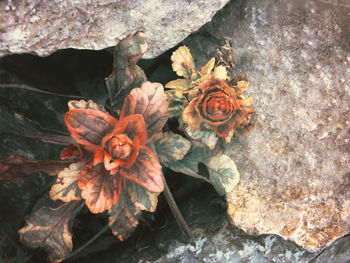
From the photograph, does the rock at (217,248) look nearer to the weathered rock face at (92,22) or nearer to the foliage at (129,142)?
the foliage at (129,142)

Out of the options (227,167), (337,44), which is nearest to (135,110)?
(227,167)

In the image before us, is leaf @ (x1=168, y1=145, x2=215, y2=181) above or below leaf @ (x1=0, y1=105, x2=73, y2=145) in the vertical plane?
below

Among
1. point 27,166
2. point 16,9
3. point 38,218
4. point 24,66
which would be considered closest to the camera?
point 16,9

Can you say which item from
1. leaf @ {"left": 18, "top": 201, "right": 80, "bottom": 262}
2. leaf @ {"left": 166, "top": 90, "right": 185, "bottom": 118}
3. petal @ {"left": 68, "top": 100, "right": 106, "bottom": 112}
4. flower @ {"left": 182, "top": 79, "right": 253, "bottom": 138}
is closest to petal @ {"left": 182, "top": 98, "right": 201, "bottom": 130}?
flower @ {"left": 182, "top": 79, "right": 253, "bottom": 138}

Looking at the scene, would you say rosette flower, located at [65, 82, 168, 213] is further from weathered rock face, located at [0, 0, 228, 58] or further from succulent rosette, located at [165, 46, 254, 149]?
weathered rock face, located at [0, 0, 228, 58]

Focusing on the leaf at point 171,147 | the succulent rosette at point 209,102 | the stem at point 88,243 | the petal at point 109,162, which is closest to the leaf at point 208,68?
the succulent rosette at point 209,102

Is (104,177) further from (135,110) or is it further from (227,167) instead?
(227,167)

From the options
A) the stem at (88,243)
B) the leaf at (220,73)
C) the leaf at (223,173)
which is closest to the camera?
the leaf at (220,73)
